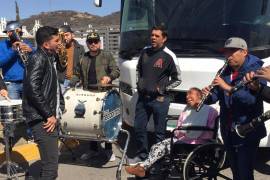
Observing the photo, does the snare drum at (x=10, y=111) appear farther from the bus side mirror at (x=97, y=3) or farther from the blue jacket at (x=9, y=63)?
the bus side mirror at (x=97, y=3)

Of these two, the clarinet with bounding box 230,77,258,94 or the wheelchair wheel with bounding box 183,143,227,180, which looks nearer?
the clarinet with bounding box 230,77,258,94

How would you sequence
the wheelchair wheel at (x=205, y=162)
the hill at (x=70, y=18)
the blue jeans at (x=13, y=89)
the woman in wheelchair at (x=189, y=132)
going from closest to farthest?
the wheelchair wheel at (x=205, y=162) < the woman in wheelchair at (x=189, y=132) < the blue jeans at (x=13, y=89) < the hill at (x=70, y=18)

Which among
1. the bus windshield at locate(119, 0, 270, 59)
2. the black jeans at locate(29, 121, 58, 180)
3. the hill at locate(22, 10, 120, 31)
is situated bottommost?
the hill at locate(22, 10, 120, 31)

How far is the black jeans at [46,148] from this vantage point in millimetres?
4273

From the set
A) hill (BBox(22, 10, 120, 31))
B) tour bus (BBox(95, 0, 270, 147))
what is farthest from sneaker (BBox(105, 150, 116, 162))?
hill (BBox(22, 10, 120, 31))

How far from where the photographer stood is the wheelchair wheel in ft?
15.8

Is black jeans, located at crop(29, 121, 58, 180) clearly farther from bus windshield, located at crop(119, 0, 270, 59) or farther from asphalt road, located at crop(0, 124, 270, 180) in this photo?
bus windshield, located at crop(119, 0, 270, 59)

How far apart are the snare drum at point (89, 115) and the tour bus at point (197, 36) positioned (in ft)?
2.53

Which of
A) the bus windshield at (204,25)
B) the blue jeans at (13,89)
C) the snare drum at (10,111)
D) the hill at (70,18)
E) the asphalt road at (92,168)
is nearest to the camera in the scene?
the snare drum at (10,111)

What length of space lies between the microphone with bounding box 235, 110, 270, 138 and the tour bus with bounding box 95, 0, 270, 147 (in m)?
1.97

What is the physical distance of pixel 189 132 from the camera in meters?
5.21

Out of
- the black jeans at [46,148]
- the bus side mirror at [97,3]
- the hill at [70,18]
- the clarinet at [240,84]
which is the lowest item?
the hill at [70,18]

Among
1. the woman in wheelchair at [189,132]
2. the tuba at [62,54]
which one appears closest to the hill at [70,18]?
the tuba at [62,54]

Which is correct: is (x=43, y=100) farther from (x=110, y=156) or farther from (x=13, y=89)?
(x=13, y=89)
